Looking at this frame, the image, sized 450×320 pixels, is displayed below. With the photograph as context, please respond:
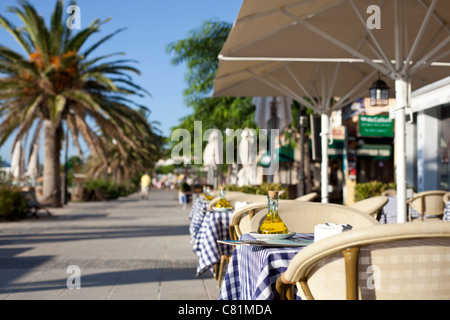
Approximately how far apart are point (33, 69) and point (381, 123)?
43.0 ft

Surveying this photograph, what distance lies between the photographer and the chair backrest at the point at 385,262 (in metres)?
2.00

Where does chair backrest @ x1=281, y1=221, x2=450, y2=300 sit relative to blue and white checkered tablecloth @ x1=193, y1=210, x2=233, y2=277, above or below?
above

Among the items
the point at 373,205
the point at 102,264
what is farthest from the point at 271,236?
the point at 102,264

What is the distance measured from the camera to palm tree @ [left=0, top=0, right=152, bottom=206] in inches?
834

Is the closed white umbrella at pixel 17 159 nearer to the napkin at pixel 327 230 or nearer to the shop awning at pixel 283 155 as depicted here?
the shop awning at pixel 283 155

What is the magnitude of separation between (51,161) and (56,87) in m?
2.83

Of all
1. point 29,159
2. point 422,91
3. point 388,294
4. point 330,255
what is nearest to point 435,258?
point 388,294

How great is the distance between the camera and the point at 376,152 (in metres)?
25.8

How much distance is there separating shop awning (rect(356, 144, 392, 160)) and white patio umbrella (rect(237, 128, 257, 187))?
302 inches

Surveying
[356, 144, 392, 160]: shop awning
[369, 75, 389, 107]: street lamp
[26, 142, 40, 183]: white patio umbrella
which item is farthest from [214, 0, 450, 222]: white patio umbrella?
[26, 142, 40, 183]: white patio umbrella

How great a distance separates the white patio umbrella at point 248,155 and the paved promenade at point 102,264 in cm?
536

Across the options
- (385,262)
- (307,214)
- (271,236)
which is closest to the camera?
(385,262)

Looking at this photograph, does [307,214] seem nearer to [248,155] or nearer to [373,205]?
[373,205]

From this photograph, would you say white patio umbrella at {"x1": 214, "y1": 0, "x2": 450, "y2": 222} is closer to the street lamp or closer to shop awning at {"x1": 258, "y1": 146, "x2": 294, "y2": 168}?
the street lamp
